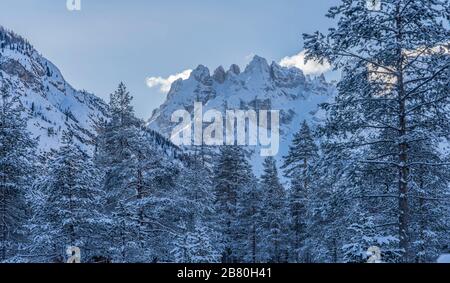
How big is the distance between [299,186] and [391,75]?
80.5 ft

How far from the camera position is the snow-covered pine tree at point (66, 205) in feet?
54.9

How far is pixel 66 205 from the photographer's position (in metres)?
17.2

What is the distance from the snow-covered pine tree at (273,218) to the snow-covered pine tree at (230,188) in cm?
178

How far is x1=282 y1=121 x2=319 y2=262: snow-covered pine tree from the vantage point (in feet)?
111

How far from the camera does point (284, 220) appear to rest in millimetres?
37688

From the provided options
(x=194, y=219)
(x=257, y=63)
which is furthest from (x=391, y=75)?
(x=194, y=219)

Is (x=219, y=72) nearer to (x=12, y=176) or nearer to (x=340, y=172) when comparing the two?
(x=12, y=176)

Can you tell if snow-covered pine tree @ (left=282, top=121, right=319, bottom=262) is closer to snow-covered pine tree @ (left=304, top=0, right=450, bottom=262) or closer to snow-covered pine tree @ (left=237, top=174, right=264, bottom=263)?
snow-covered pine tree @ (left=237, top=174, right=264, bottom=263)

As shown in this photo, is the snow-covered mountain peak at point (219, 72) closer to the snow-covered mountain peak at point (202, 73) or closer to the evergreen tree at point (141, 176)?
the snow-covered mountain peak at point (202, 73)

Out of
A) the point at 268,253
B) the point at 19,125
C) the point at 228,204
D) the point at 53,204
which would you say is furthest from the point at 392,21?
Answer: the point at 268,253

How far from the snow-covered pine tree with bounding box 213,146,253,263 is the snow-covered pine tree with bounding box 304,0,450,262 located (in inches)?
985

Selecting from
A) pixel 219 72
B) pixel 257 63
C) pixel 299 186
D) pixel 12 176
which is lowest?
pixel 12 176

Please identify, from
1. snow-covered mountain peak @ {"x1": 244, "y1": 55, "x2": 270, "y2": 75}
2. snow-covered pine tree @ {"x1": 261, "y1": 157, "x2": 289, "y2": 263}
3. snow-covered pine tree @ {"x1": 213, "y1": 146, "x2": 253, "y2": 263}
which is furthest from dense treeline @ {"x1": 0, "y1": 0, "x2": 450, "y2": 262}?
snow-covered pine tree @ {"x1": 213, "y1": 146, "x2": 253, "y2": 263}

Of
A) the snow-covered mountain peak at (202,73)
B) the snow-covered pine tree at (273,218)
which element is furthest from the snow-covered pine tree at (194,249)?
the snow-covered pine tree at (273,218)
